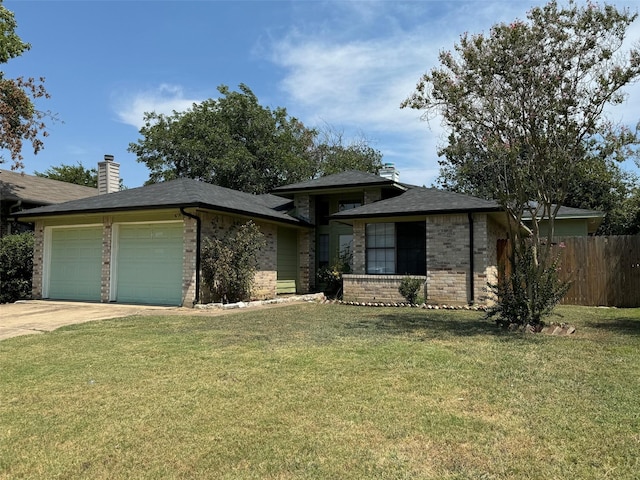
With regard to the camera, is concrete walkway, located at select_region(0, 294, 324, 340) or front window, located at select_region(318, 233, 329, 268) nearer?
concrete walkway, located at select_region(0, 294, 324, 340)

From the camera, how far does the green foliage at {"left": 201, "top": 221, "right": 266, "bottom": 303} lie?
1305cm

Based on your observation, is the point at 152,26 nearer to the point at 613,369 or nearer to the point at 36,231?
the point at 36,231

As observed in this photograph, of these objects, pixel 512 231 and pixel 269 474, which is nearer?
pixel 269 474

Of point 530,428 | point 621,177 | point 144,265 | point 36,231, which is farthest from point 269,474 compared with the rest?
point 621,177

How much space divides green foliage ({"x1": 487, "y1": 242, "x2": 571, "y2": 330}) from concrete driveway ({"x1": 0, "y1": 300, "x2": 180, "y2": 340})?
8.01 meters

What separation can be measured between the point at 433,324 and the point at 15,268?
14519mm

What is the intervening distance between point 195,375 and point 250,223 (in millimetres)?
8589

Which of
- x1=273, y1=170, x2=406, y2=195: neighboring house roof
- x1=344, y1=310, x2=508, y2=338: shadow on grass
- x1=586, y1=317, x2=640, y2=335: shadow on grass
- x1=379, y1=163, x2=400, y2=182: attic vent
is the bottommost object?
x1=586, y1=317, x2=640, y2=335: shadow on grass

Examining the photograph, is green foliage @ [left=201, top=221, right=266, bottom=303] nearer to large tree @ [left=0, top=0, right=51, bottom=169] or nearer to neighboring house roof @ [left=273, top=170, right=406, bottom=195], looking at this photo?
neighboring house roof @ [left=273, top=170, right=406, bottom=195]

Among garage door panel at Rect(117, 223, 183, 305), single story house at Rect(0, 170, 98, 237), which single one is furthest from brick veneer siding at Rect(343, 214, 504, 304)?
single story house at Rect(0, 170, 98, 237)

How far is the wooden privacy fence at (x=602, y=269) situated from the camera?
1399cm

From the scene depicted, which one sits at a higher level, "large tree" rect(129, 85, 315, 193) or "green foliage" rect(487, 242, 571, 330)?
"large tree" rect(129, 85, 315, 193)

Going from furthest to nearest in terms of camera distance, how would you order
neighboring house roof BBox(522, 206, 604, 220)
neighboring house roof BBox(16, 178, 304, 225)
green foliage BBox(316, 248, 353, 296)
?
neighboring house roof BBox(522, 206, 604, 220) → green foliage BBox(316, 248, 353, 296) → neighboring house roof BBox(16, 178, 304, 225)

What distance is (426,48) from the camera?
10508 millimetres
